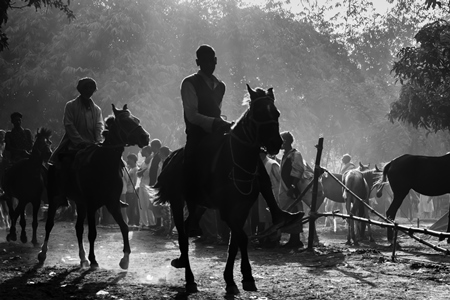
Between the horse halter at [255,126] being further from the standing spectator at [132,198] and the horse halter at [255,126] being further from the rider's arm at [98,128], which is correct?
the standing spectator at [132,198]

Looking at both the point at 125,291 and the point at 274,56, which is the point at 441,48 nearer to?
the point at 125,291

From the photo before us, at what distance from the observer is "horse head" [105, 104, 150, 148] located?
10727 mm

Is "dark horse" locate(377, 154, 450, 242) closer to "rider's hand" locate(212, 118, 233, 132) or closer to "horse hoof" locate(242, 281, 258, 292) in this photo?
"rider's hand" locate(212, 118, 233, 132)

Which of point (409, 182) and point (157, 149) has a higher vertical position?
point (157, 149)

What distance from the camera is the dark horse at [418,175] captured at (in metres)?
16.4

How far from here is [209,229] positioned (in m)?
17.5

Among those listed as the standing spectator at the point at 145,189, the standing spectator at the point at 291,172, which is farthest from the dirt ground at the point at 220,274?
the standing spectator at the point at 145,189

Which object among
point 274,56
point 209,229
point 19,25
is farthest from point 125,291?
point 274,56

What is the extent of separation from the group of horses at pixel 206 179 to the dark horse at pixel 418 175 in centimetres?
2

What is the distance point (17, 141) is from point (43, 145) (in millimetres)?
1875

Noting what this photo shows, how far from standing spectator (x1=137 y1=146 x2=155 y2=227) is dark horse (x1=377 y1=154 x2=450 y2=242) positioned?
8.30m

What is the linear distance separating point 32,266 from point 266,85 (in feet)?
113

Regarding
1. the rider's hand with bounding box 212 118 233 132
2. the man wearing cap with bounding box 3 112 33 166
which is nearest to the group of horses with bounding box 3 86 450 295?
the rider's hand with bounding box 212 118 233 132

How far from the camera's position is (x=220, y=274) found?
1010 cm
